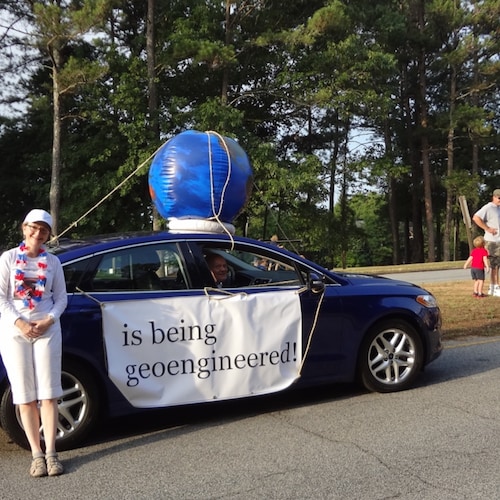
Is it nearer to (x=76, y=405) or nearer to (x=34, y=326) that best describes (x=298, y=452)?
(x=76, y=405)

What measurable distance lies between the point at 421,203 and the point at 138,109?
26.4 meters

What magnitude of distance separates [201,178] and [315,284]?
6.43 feet

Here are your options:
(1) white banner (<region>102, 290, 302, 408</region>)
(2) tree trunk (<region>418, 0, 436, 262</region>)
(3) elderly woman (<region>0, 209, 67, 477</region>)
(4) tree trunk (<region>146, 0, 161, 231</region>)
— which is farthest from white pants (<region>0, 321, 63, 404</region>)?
(2) tree trunk (<region>418, 0, 436, 262</region>)

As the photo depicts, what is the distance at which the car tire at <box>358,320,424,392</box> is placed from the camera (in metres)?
5.69

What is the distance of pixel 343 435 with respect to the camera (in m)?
4.70

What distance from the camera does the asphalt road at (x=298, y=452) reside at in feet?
12.3

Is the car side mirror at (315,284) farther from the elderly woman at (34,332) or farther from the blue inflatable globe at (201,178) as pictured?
the elderly woman at (34,332)

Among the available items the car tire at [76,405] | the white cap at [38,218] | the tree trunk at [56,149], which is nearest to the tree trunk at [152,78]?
the tree trunk at [56,149]

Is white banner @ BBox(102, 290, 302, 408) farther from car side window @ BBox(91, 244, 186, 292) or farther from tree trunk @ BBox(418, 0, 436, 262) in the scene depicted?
tree trunk @ BBox(418, 0, 436, 262)

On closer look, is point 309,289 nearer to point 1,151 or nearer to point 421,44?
point 1,151

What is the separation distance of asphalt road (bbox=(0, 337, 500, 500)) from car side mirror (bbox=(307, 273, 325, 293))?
103 centimetres

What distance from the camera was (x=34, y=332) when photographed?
396 centimetres

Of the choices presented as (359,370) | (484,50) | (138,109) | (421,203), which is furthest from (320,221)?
(359,370)

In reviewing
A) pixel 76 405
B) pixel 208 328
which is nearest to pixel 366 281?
pixel 208 328
